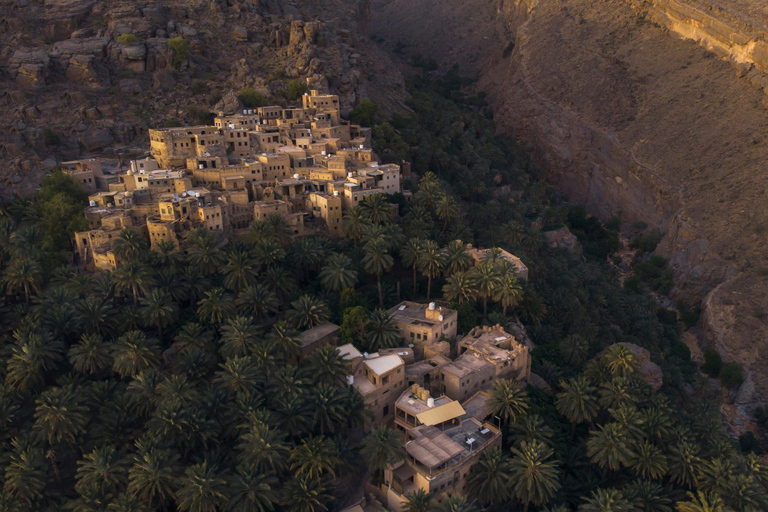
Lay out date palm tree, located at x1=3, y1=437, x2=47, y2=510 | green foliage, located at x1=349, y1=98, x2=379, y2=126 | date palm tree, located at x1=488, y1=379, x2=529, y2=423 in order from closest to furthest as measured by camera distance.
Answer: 1. date palm tree, located at x1=3, y1=437, x2=47, y2=510
2. date palm tree, located at x1=488, y1=379, x2=529, y2=423
3. green foliage, located at x1=349, y1=98, x2=379, y2=126

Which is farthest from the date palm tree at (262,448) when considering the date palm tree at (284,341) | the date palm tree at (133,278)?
the date palm tree at (133,278)

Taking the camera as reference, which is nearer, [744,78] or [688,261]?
[688,261]

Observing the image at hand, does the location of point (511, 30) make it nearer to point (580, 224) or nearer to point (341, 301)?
point (580, 224)

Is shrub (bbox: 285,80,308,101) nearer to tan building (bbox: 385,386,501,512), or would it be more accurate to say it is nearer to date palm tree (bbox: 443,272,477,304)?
date palm tree (bbox: 443,272,477,304)

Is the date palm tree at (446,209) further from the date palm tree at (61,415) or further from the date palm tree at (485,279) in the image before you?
the date palm tree at (61,415)

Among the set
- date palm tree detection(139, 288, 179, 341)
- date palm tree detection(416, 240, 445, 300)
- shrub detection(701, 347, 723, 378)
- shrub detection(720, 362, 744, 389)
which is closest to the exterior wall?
date palm tree detection(416, 240, 445, 300)

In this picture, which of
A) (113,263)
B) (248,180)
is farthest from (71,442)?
(248,180)

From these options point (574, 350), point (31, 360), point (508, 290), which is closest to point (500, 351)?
point (508, 290)
